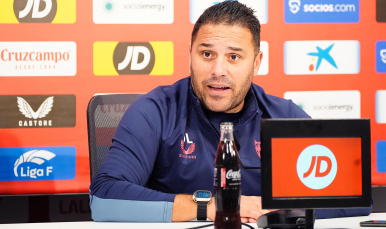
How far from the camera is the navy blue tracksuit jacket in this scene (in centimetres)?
117

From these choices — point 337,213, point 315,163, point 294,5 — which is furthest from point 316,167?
point 294,5

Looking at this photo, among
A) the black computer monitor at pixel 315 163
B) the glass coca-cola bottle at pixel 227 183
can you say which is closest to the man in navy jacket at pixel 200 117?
the glass coca-cola bottle at pixel 227 183

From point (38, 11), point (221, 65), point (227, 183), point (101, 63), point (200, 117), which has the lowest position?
point (227, 183)

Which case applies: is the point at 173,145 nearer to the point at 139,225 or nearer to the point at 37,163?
the point at 139,225

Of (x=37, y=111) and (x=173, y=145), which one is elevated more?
(x=37, y=111)

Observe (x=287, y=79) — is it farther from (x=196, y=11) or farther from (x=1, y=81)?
(x=1, y=81)

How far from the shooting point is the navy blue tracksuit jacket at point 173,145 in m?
1.17

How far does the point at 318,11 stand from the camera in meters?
2.29

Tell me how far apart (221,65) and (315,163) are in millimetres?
674

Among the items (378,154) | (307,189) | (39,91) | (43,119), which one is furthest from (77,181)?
(378,154)

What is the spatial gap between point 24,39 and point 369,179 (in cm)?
200

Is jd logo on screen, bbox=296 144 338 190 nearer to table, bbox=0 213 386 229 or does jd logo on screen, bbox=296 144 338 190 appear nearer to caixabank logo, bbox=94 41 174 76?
table, bbox=0 213 386 229

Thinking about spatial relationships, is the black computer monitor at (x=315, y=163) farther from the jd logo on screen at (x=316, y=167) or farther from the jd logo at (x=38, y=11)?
the jd logo at (x=38, y=11)

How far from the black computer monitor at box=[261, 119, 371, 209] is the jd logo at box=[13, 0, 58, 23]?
1788 millimetres
